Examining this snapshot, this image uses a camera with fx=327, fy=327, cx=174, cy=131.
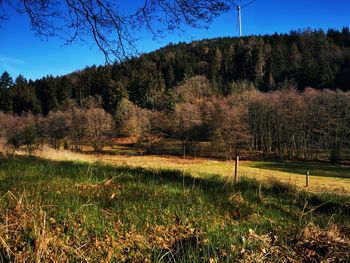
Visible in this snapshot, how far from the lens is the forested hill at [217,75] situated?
136m

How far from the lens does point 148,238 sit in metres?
2.95

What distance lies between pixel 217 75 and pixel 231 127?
11173 cm

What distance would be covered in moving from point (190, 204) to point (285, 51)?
191m

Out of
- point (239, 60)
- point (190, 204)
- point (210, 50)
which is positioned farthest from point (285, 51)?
point (190, 204)

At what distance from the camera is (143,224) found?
3289mm

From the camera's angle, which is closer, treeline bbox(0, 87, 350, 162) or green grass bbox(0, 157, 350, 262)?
green grass bbox(0, 157, 350, 262)

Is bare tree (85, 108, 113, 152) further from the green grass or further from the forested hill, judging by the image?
the green grass

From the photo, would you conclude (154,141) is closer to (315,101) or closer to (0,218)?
(315,101)

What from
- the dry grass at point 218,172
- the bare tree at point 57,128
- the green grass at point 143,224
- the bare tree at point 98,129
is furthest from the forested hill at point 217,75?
the green grass at point 143,224

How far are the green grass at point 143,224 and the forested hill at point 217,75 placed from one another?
103 metres

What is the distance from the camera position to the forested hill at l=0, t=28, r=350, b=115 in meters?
136

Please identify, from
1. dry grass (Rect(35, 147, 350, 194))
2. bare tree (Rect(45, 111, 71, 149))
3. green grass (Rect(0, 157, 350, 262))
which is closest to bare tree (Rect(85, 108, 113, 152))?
bare tree (Rect(45, 111, 71, 149))

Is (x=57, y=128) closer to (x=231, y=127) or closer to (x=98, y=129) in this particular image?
(x=98, y=129)

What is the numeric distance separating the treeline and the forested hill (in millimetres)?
19941
